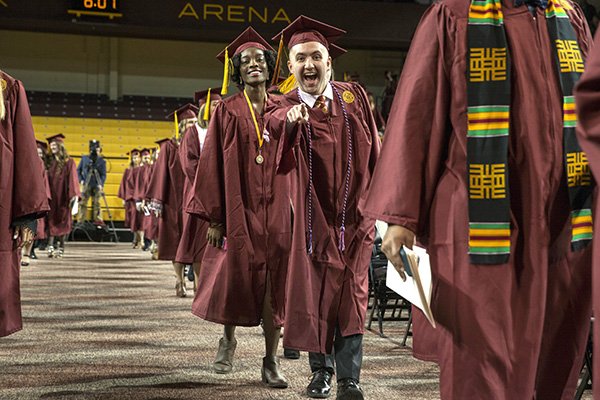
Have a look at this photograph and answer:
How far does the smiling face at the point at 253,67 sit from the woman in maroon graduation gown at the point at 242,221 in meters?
0.14

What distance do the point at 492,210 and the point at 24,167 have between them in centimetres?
247

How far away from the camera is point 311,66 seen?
4031 millimetres

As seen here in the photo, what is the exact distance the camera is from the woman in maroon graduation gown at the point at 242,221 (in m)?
4.45

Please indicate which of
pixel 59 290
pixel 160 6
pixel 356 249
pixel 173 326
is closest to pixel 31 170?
pixel 356 249

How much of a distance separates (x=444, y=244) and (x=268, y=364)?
2.26 meters

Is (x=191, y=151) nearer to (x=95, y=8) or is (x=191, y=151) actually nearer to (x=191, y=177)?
(x=191, y=177)

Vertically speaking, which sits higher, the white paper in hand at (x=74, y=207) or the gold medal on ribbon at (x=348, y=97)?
the gold medal on ribbon at (x=348, y=97)

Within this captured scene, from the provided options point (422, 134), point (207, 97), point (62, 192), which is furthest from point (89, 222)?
point (422, 134)

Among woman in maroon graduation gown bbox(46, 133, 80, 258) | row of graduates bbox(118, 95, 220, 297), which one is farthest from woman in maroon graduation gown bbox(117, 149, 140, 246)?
row of graduates bbox(118, 95, 220, 297)

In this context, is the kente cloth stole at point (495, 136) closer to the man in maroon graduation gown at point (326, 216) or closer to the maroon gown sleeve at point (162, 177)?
the man in maroon graduation gown at point (326, 216)

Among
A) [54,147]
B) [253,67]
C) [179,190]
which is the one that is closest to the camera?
[253,67]

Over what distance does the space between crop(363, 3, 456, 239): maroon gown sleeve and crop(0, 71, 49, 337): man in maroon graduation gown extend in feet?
6.95

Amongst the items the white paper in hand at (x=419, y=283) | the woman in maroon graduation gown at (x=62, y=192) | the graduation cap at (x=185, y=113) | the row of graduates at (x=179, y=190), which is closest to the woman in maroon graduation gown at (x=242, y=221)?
the row of graduates at (x=179, y=190)

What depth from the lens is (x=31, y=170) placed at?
393 cm
